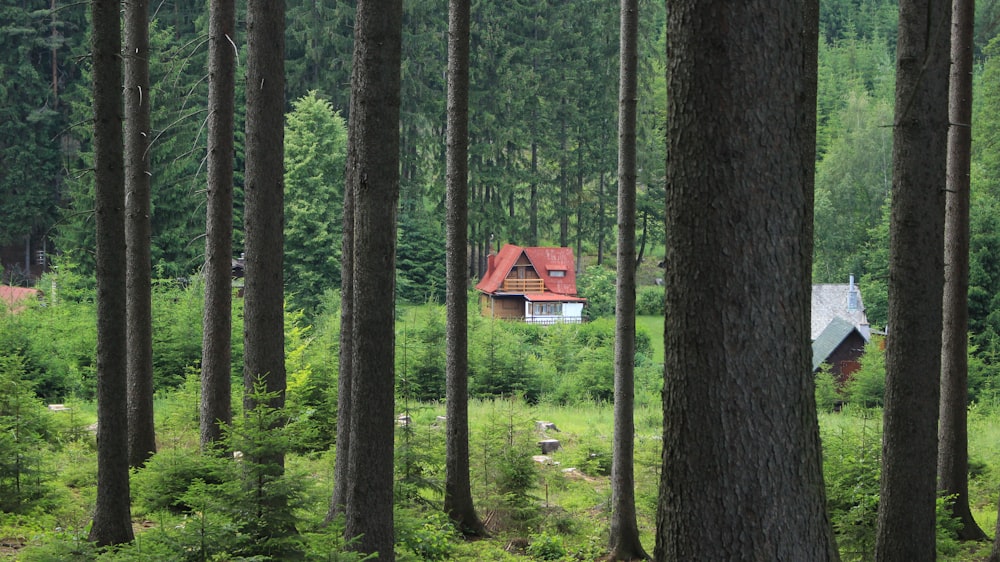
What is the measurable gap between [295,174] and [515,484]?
3005cm

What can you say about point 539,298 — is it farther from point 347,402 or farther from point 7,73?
point 347,402

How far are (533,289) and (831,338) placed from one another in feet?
50.4

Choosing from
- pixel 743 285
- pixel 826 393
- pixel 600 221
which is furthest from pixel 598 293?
pixel 743 285

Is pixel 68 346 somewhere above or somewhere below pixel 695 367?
below

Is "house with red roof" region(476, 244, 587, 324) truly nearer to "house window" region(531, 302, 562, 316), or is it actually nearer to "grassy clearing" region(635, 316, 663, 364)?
"house window" region(531, 302, 562, 316)

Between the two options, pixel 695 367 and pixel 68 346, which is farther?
pixel 68 346

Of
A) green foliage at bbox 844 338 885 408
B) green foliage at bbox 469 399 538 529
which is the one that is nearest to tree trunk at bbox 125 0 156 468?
green foliage at bbox 469 399 538 529

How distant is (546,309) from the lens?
4262cm

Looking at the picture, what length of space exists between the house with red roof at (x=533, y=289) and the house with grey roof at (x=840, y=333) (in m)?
10.7

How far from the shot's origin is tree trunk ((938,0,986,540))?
1042cm

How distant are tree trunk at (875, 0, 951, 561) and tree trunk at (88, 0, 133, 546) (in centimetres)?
576

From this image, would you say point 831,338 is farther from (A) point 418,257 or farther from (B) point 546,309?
(A) point 418,257

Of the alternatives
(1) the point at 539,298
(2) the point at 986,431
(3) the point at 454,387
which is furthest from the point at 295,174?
(3) the point at 454,387

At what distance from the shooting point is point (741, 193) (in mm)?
3959
